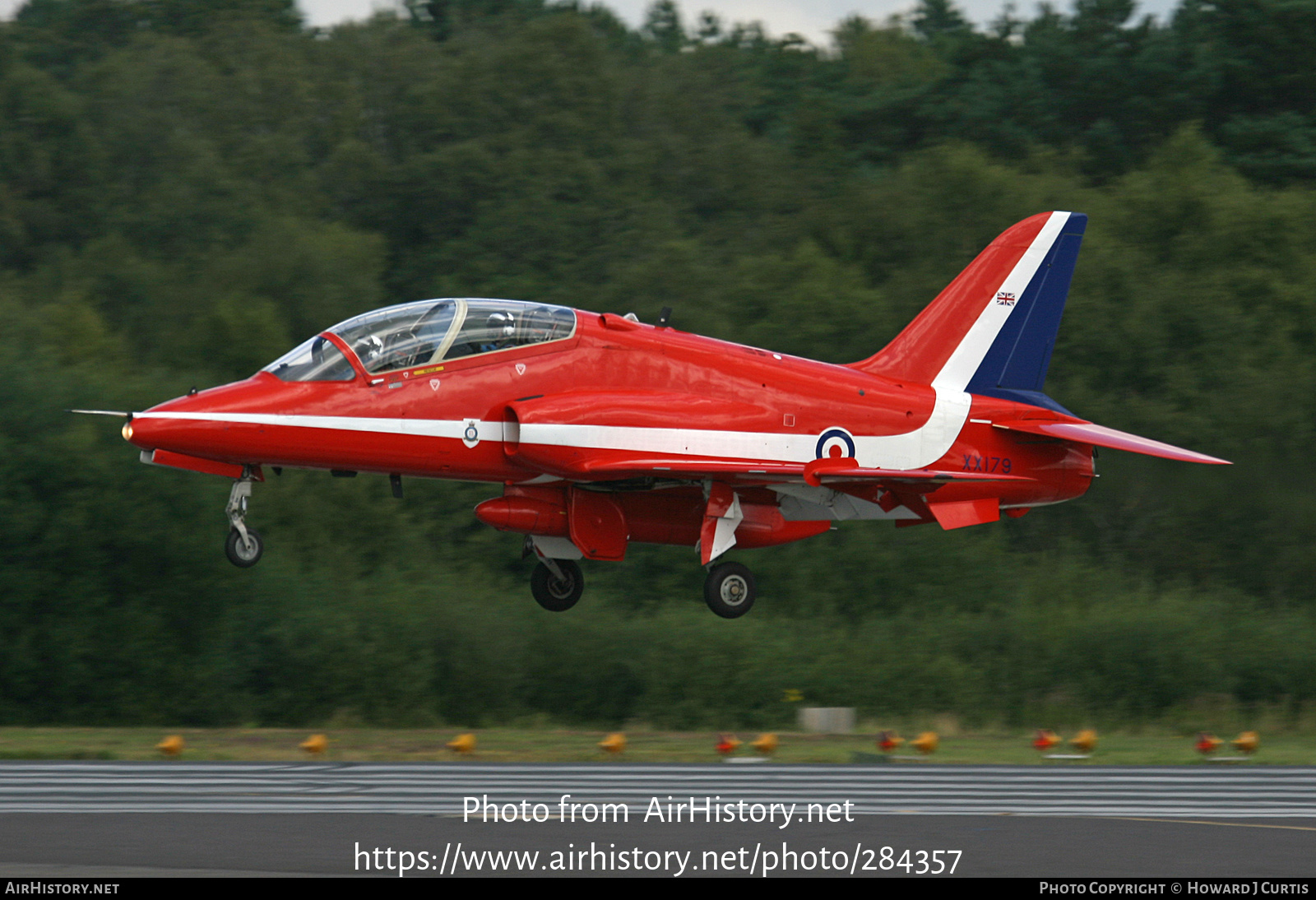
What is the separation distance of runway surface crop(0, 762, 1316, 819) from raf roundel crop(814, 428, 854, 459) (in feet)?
12.3

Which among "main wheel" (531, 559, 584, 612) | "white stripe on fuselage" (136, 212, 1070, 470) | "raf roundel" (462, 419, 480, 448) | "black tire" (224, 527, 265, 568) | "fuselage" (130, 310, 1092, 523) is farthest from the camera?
"main wheel" (531, 559, 584, 612)

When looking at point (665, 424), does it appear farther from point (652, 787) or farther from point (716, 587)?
point (652, 787)

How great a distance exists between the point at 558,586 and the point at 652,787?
5.29 m

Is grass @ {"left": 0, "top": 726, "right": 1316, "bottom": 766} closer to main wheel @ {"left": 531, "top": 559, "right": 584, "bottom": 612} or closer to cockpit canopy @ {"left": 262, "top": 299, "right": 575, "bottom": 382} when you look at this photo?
main wheel @ {"left": 531, "top": 559, "right": 584, "bottom": 612}

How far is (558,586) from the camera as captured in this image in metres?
20.9

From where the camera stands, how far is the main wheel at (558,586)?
20812 millimetres

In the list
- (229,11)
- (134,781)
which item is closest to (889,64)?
(229,11)

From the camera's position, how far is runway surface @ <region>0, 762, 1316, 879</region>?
11.6 m

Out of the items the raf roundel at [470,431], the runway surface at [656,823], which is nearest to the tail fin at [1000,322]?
the raf roundel at [470,431]

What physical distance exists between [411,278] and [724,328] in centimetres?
926

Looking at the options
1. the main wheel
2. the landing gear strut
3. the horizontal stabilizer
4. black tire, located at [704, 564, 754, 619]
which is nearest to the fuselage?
the landing gear strut

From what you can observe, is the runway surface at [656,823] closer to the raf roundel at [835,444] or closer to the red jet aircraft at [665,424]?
the red jet aircraft at [665,424]

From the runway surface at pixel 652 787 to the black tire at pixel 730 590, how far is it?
2285mm
